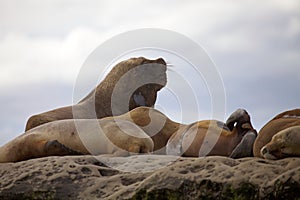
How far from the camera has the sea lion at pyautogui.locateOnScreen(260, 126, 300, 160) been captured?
5301 millimetres

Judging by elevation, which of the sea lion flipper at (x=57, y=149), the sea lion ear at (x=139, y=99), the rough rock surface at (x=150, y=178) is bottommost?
the rough rock surface at (x=150, y=178)

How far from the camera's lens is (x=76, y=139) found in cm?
705

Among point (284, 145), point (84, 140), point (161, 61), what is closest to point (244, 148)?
point (284, 145)

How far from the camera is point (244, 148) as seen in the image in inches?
240

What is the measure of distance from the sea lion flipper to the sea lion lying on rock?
1097 mm

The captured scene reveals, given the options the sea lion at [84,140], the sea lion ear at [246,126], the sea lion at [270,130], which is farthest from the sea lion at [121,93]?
the sea lion at [270,130]

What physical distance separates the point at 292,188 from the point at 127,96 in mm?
5459

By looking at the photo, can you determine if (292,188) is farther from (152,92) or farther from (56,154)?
(152,92)

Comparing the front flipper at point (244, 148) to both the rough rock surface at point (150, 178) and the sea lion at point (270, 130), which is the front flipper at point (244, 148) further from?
the rough rock surface at point (150, 178)

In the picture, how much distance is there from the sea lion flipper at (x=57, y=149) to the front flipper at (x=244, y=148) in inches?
57.6

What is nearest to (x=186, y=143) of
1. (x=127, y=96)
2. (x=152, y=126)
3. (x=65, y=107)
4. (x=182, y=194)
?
(x=152, y=126)

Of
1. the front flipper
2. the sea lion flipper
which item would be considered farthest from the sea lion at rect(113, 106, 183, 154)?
the front flipper

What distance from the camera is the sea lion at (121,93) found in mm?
9531

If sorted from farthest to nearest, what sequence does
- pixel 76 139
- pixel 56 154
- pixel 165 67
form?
1. pixel 165 67
2. pixel 76 139
3. pixel 56 154
